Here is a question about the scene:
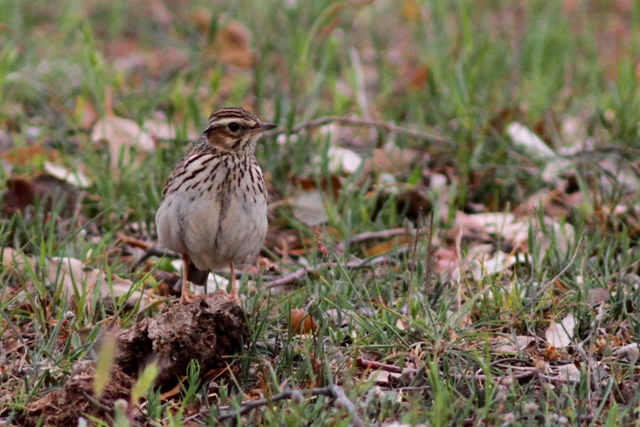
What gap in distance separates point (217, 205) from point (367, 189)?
2313mm

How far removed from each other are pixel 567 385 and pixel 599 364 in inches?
17.8

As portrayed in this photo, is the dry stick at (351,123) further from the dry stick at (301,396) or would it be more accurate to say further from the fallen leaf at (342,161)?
the dry stick at (301,396)

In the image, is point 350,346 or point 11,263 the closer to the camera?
point 350,346

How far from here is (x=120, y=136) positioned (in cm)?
778

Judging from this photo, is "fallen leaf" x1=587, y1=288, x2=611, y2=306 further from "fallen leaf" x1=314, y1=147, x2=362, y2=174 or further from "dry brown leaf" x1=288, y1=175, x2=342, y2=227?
"fallen leaf" x1=314, y1=147, x2=362, y2=174

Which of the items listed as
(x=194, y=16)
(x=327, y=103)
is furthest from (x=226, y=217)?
(x=194, y=16)

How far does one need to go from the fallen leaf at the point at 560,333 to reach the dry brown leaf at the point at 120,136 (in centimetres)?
368

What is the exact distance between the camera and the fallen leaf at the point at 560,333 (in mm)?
5119

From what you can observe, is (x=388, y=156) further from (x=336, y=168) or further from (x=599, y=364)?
(x=599, y=364)

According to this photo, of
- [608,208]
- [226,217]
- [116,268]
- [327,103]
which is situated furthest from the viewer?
[327,103]

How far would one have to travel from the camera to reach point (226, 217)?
5375 millimetres

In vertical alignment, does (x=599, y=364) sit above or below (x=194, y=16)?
below

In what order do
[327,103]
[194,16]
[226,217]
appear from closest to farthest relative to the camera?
[226,217] → [327,103] → [194,16]

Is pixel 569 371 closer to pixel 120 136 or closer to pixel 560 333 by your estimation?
pixel 560 333
